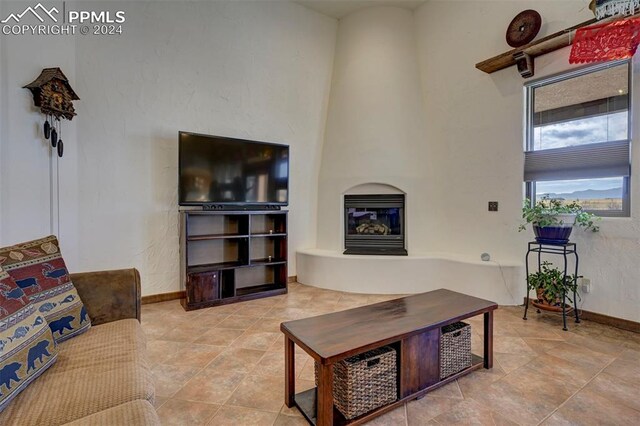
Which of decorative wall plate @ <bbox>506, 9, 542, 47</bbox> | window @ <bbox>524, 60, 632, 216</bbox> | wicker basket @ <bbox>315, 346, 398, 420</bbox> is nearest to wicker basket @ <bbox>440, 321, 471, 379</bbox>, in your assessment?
wicker basket @ <bbox>315, 346, 398, 420</bbox>

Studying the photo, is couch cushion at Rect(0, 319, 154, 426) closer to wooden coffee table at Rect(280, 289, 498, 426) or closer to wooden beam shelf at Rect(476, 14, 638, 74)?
wooden coffee table at Rect(280, 289, 498, 426)

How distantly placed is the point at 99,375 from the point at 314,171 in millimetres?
3585

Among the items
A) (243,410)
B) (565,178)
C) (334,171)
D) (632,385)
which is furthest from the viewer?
(334,171)

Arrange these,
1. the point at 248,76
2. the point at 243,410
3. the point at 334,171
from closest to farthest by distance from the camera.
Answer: the point at 243,410
the point at 248,76
the point at 334,171

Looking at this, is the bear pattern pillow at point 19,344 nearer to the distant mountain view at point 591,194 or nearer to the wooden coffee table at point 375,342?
the wooden coffee table at point 375,342

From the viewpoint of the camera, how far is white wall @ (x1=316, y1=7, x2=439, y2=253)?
410 centimetres

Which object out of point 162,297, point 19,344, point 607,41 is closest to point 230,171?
point 162,297

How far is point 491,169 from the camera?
3592mm

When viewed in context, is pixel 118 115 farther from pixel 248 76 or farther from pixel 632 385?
pixel 632 385

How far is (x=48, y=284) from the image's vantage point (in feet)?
4.78

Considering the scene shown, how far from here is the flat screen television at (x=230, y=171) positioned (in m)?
3.30

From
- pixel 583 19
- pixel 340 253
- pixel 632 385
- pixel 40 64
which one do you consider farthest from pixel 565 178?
pixel 40 64

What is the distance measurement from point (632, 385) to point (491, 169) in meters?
2.32

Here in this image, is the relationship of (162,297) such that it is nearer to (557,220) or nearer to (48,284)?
(48,284)
